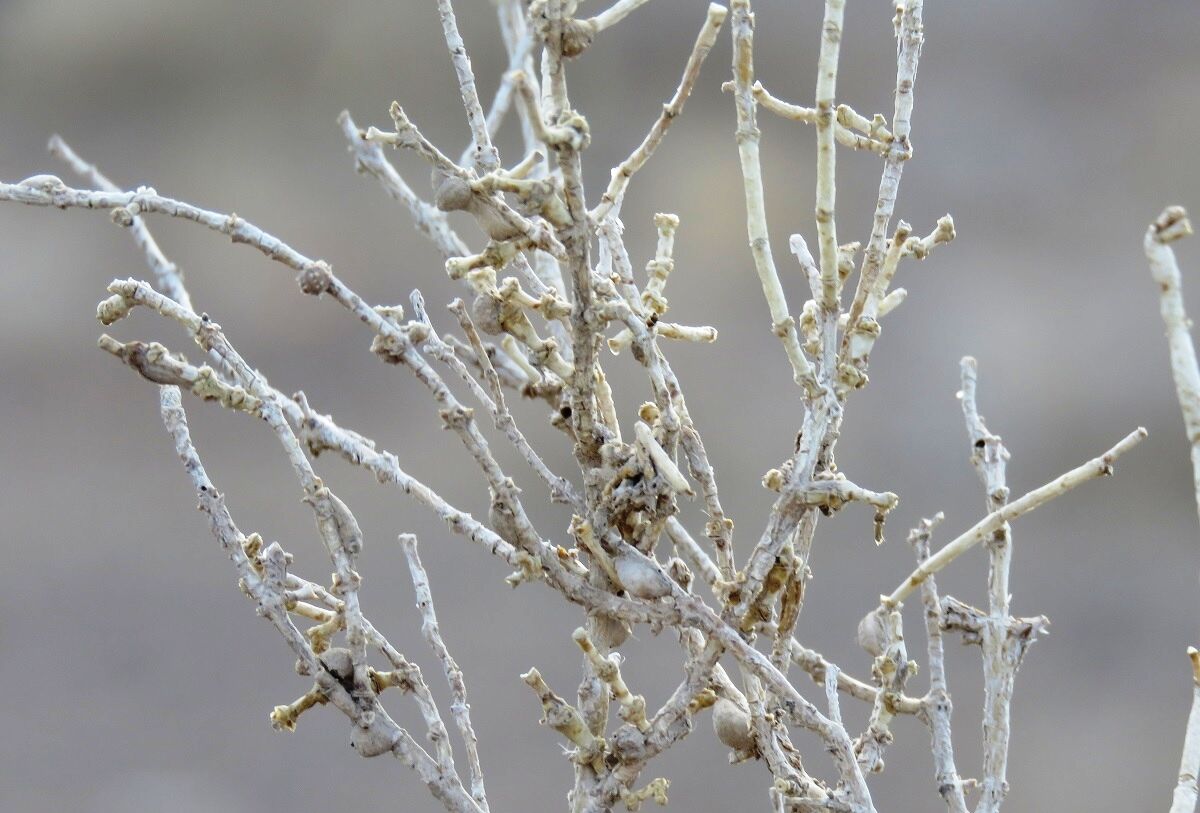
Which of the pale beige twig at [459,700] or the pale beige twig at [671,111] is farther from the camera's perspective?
the pale beige twig at [459,700]

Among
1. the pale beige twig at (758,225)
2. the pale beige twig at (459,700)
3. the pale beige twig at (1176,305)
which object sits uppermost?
the pale beige twig at (758,225)

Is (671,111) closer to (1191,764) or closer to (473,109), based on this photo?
(473,109)

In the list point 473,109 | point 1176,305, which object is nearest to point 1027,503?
point 1176,305

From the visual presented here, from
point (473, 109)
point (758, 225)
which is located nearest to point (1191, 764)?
point (758, 225)

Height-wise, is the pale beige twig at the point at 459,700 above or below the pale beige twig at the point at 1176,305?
below

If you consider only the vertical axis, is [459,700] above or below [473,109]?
below

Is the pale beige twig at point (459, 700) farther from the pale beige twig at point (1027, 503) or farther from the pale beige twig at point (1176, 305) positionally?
the pale beige twig at point (1176, 305)

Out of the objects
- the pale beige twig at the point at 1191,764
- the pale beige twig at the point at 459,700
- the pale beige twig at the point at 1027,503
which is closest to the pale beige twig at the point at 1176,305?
the pale beige twig at the point at 1027,503

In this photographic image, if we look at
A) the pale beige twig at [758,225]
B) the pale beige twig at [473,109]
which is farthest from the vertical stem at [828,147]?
the pale beige twig at [473,109]

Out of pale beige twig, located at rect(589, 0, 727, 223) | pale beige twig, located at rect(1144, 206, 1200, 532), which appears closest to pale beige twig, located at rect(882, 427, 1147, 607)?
pale beige twig, located at rect(1144, 206, 1200, 532)

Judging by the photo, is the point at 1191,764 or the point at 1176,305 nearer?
the point at 1176,305

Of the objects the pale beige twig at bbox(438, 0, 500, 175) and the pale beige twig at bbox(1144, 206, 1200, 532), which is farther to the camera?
the pale beige twig at bbox(438, 0, 500, 175)

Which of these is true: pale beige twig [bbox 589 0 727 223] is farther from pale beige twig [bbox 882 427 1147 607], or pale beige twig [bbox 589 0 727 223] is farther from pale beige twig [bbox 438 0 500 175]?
pale beige twig [bbox 882 427 1147 607]
